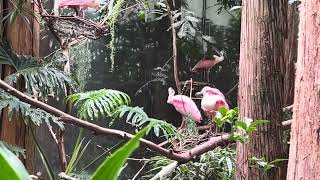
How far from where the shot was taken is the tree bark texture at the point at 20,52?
61.7 inches

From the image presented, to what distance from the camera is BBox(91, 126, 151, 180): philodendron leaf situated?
1.10 feet

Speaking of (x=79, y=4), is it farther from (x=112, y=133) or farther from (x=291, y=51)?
(x=291, y=51)

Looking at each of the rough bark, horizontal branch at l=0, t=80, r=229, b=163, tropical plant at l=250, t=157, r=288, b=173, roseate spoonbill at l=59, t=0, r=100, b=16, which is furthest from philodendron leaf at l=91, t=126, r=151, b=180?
Result: the rough bark

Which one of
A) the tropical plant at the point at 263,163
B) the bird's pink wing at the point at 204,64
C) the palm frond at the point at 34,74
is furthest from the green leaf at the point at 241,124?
the bird's pink wing at the point at 204,64

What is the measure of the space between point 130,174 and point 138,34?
735mm

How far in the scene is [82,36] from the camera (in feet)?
5.64

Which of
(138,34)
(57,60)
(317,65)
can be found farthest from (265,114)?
(138,34)

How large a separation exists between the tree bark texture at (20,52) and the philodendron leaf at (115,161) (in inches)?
50.4

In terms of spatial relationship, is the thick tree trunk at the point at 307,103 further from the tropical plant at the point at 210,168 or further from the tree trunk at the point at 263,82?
the tropical plant at the point at 210,168

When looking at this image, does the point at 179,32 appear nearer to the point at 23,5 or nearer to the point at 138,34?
the point at 138,34

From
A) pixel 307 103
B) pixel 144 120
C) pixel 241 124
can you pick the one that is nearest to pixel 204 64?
pixel 144 120

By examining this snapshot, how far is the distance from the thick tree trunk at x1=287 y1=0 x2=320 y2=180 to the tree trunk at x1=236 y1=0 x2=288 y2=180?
0.39 meters

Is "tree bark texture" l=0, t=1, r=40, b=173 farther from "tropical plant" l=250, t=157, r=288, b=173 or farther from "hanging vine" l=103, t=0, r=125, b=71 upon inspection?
"tropical plant" l=250, t=157, r=288, b=173

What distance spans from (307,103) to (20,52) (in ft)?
3.55
